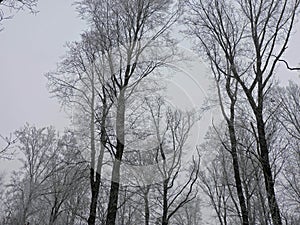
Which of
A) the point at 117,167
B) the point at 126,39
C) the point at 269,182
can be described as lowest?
the point at 269,182

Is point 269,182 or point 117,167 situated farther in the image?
point 117,167

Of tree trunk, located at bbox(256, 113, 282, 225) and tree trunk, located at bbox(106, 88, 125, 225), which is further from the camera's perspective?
tree trunk, located at bbox(106, 88, 125, 225)

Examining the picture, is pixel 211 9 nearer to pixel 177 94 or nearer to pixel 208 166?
pixel 177 94

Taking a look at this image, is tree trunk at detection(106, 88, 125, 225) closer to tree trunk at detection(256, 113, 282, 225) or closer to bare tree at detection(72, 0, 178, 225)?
bare tree at detection(72, 0, 178, 225)

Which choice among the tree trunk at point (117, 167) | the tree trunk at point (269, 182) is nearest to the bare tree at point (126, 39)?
the tree trunk at point (117, 167)

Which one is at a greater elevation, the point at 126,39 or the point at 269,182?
the point at 126,39

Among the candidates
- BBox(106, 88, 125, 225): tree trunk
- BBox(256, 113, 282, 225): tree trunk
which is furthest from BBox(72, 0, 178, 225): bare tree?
BBox(256, 113, 282, 225): tree trunk

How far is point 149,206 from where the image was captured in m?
16.0

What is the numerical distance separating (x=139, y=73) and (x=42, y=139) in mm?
13471

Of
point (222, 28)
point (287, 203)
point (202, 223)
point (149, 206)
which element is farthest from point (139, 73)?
point (202, 223)

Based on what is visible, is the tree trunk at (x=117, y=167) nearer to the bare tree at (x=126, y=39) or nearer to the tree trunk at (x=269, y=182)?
the bare tree at (x=126, y=39)

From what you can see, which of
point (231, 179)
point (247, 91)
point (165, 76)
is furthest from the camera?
point (231, 179)

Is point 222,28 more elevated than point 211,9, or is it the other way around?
point 211,9

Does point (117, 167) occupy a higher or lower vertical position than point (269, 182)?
higher
